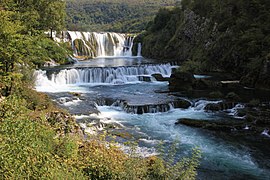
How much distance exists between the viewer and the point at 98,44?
58062 mm

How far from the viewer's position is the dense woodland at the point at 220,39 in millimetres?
29297

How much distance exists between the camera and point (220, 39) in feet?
119

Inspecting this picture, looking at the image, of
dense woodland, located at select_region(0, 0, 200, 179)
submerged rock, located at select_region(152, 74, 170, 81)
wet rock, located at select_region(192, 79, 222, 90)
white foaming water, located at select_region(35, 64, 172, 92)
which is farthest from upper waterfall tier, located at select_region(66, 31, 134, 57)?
dense woodland, located at select_region(0, 0, 200, 179)

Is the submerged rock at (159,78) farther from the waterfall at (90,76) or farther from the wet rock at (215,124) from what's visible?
the wet rock at (215,124)

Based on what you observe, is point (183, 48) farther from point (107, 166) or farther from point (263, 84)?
point (107, 166)

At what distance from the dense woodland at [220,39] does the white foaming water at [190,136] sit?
11411mm

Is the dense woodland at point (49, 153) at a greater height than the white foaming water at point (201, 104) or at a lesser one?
greater

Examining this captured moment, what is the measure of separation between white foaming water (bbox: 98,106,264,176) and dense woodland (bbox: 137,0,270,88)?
1141cm

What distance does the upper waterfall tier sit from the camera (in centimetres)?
5391

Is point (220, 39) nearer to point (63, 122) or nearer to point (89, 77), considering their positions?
point (89, 77)

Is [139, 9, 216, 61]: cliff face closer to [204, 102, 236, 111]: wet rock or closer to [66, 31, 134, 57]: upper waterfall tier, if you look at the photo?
[66, 31, 134, 57]: upper waterfall tier

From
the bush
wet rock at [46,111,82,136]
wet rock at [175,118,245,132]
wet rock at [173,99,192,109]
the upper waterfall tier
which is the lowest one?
wet rock at [175,118,245,132]

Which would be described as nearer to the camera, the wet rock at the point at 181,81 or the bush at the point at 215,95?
the bush at the point at 215,95

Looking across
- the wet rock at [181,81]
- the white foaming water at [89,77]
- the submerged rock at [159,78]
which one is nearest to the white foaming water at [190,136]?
the wet rock at [181,81]
